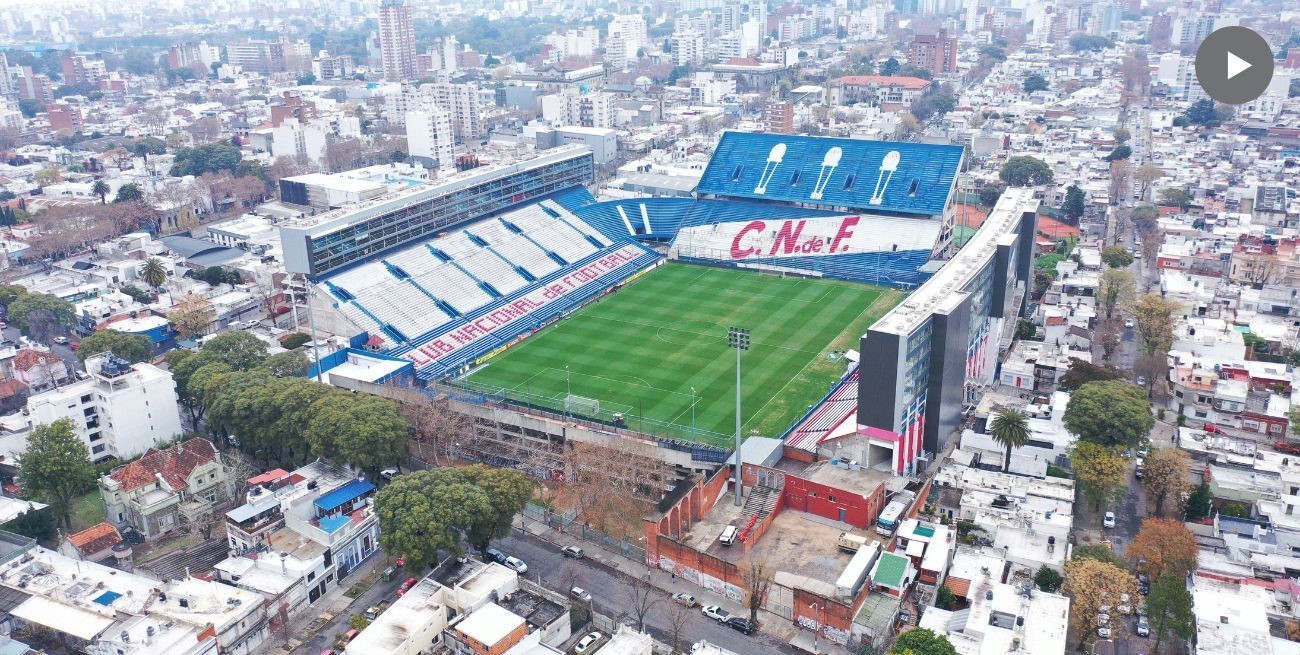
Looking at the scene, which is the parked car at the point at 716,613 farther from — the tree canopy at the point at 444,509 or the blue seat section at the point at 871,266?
the blue seat section at the point at 871,266

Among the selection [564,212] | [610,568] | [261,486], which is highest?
[564,212]

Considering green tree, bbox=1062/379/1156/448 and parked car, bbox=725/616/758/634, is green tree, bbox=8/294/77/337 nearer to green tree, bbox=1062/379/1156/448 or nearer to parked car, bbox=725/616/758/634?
parked car, bbox=725/616/758/634

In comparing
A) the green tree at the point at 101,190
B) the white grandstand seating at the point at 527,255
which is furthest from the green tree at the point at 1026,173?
the green tree at the point at 101,190

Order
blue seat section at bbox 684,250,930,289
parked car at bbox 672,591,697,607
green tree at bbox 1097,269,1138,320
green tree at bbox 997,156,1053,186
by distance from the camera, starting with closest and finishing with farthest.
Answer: parked car at bbox 672,591,697,607
green tree at bbox 1097,269,1138,320
blue seat section at bbox 684,250,930,289
green tree at bbox 997,156,1053,186

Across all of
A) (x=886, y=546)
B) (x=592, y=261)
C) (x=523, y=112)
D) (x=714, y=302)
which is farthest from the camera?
(x=523, y=112)

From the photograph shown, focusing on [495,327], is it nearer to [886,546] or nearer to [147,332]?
[147,332]

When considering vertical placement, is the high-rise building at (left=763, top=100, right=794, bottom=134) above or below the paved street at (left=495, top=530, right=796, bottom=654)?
above

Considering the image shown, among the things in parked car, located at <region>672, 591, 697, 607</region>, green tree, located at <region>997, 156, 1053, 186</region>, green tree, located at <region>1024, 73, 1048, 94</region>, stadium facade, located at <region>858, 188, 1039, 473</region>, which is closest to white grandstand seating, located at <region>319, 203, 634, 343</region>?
parked car, located at <region>672, 591, 697, 607</region>

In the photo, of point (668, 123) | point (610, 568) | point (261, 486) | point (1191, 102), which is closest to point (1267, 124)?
point (1191, 102)
